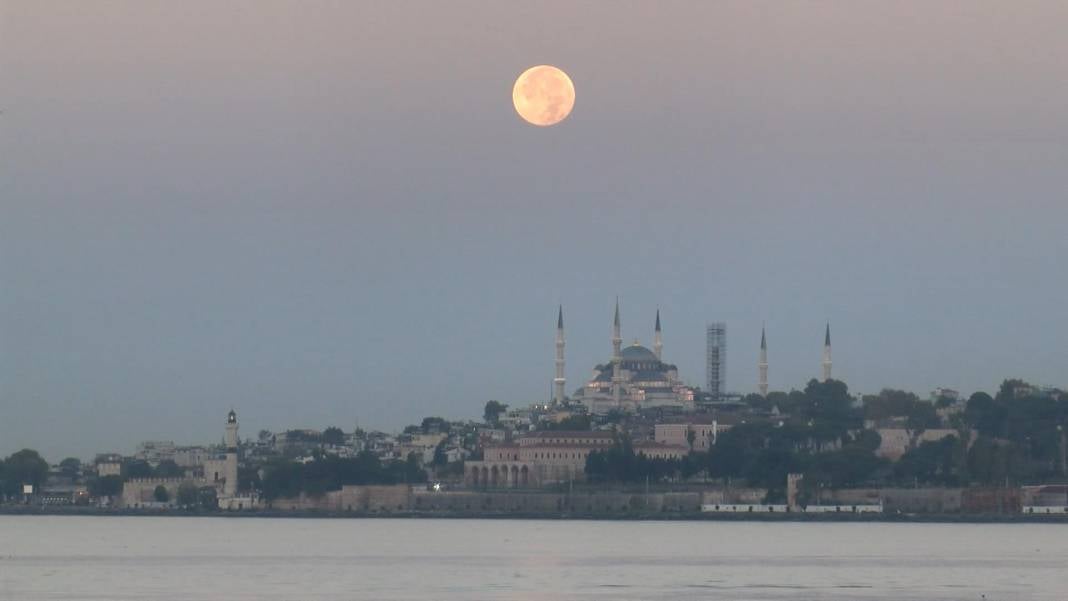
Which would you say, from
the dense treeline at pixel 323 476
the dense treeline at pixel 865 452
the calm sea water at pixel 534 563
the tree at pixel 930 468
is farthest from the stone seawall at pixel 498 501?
the calm sea water at pixel 534 563

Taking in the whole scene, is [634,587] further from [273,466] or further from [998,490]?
[273,466]

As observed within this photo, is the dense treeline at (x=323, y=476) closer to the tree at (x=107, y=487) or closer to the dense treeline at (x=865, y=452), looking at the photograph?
the dense treeline at (x=865, y=452)

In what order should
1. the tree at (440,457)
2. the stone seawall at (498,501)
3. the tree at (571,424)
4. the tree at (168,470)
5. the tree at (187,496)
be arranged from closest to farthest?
the stone seawall at (498,501), the tree at (187,496), the tree at (440,457), the tree at (571,424), the tree at (168,470)

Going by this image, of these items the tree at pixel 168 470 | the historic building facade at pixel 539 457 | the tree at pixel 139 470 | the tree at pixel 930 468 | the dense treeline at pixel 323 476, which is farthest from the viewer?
the tree at pixel 168 470

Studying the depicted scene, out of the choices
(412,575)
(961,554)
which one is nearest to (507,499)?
(961,554)

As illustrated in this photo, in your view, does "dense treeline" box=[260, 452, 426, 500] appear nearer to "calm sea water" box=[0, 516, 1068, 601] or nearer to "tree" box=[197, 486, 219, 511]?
"tree" box=[197, 486, 219, 511]

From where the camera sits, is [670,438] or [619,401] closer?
[670,438]

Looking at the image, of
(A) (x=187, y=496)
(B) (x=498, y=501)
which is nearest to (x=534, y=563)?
(B) (x=498, y=501)
